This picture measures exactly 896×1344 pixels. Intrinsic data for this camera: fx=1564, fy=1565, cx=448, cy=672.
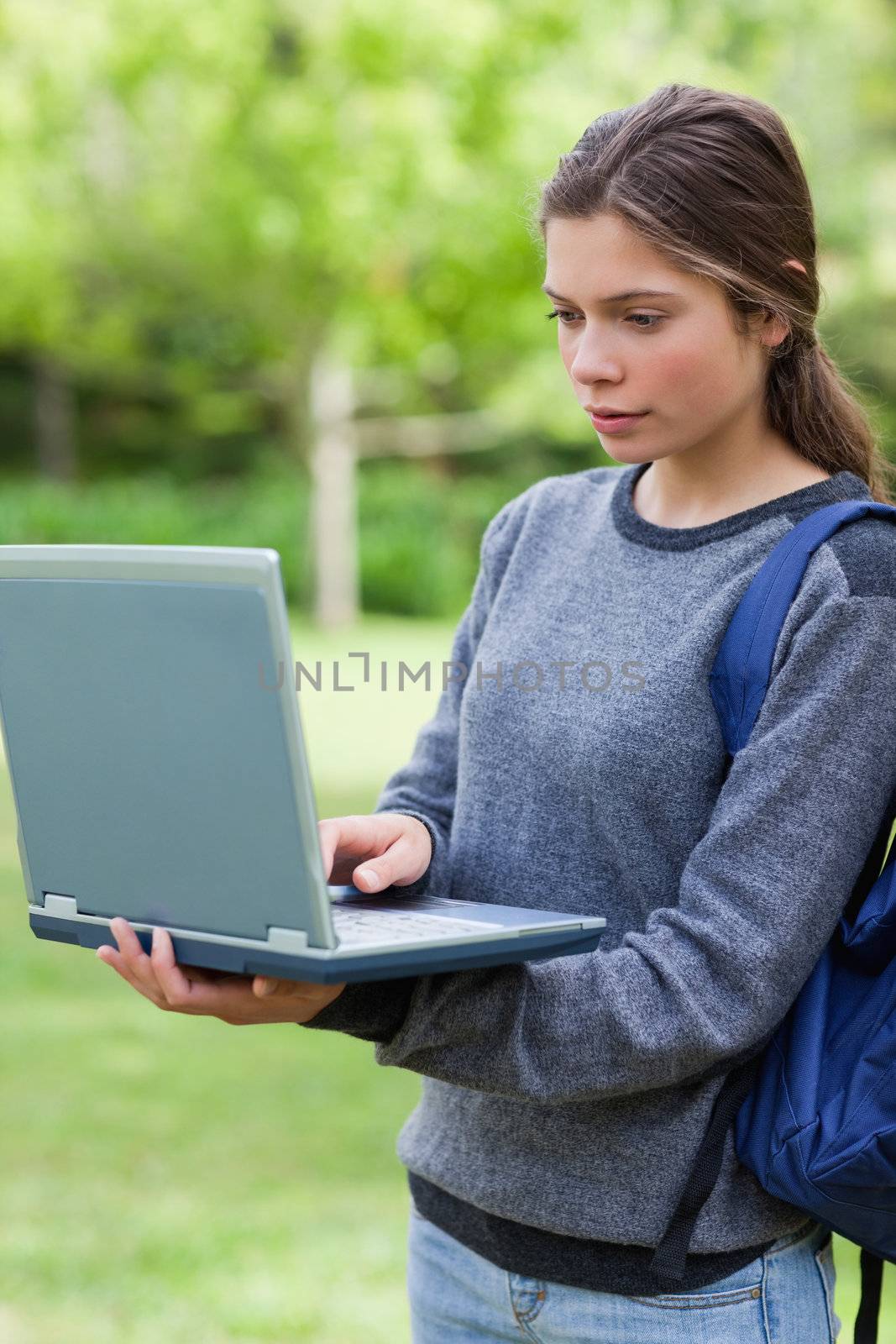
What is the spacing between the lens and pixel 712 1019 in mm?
1378

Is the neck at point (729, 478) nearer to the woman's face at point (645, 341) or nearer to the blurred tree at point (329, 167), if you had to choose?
the woman's face at point (645, 341)

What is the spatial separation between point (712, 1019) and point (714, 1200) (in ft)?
0.75

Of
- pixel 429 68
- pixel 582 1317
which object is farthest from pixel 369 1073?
pixel 429 68

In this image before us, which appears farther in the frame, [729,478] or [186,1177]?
[186,1177]

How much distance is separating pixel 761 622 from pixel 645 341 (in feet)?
0.96

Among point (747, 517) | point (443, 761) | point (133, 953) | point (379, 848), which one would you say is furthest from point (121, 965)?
point (747, 517)

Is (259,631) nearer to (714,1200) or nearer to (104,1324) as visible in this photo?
(714,1200)

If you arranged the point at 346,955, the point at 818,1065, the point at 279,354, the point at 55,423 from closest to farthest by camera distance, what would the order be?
the point at 346,955 < the point at 818,1065 < the point at 279,354 < the point at 55,423

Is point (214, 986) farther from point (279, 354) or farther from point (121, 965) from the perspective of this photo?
point (279, 354)

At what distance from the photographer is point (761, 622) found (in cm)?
145

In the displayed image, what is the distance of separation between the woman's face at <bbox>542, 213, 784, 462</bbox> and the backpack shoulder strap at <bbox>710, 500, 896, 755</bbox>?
16cm

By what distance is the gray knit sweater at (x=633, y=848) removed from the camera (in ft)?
4.53

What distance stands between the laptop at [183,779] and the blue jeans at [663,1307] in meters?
0.40

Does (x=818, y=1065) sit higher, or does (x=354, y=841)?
(x=354, y=841)
